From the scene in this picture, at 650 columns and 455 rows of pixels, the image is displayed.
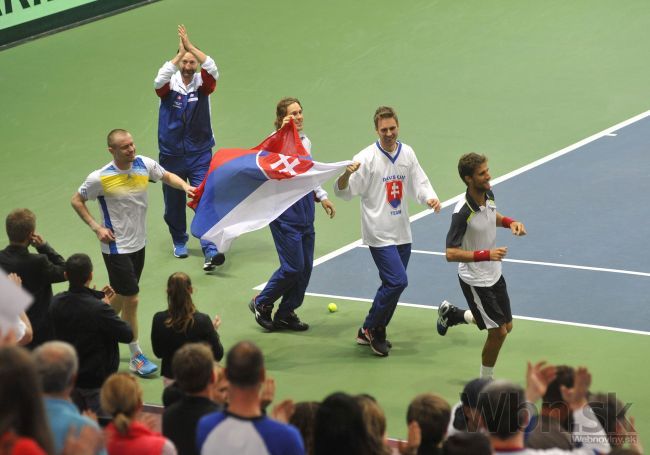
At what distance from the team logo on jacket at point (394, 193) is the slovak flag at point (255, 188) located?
58 centimetres

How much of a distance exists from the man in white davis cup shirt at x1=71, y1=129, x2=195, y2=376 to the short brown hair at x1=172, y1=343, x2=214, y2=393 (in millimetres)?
4250

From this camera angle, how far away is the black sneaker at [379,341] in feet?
40.3

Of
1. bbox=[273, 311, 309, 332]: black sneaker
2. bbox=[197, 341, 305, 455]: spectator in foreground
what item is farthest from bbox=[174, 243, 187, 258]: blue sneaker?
bbox=[197, 341, 305, 455]: spectator in foreground

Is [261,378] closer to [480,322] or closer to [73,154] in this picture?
[480,322]

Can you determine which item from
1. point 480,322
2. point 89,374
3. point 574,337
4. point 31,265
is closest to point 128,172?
point 31,265

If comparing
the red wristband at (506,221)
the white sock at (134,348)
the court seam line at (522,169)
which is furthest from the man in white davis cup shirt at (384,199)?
the white sock at (134,348)

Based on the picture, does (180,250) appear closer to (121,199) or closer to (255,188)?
(255,188)

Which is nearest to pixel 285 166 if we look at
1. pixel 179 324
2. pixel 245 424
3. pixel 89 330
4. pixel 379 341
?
pixel 379 341

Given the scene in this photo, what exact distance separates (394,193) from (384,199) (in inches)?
4.7

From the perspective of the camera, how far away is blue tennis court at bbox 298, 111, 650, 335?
13211 mm

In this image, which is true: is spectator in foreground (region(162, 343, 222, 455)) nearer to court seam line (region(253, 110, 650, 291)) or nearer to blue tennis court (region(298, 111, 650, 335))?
blue tennis court (region(298, 111, 650, 335))

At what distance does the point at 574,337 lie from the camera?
12.4m

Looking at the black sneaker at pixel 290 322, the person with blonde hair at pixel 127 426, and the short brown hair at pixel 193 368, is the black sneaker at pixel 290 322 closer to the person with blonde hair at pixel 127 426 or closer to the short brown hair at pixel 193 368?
the short brown hair at pixel 193 368

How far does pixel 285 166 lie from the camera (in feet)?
41.8
